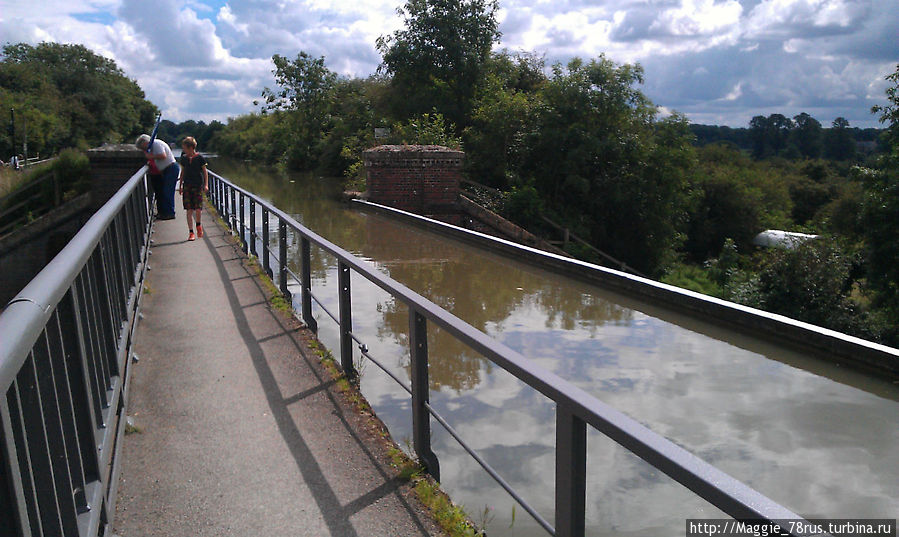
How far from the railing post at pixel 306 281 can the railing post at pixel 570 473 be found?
13.7 ft

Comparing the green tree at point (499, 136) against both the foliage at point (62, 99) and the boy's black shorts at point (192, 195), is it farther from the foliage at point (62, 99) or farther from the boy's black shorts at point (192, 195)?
the foliage at point (62, 99)

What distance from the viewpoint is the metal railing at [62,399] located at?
1708 millimetres

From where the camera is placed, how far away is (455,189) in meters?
15.8

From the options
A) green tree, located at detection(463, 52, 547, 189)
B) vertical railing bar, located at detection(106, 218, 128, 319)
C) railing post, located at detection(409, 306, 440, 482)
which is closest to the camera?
railing post, located at detection(409, 306, 440, 482)

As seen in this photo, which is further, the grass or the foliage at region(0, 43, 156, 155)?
the foliage at region(0, 43, 156, 155)

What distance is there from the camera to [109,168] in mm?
14031

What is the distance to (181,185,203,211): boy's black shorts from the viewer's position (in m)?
11.4

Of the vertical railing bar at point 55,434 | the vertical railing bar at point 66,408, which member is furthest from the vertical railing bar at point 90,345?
the vertical railing bar at point 55,434

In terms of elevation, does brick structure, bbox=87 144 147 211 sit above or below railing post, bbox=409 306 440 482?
above

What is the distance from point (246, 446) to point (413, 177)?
39.4 ft

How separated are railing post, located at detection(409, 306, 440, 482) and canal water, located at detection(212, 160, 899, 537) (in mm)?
245

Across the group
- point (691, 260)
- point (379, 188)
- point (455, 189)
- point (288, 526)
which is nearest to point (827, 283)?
point (455, 189)

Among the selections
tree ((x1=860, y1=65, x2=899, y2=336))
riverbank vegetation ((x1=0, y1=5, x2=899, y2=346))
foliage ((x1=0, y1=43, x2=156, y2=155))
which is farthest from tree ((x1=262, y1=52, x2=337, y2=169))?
tree ((x1=860, y1=65, x2=899, y2=336))

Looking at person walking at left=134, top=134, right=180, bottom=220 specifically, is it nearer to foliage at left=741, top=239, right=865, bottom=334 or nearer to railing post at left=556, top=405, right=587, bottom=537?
railing post at left=556, top=405, right=587, bottom=537
